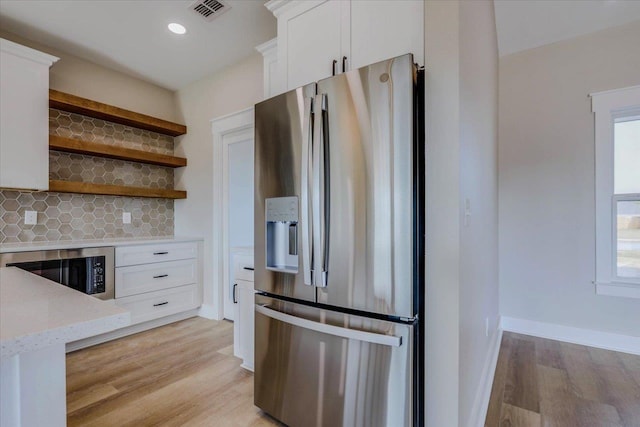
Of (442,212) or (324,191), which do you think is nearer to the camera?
(442,212)

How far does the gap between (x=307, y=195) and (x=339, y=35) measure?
921 millimetres

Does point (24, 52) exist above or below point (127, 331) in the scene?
above

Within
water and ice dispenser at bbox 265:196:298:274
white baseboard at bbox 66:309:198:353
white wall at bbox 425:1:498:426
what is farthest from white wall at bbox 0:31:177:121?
white wall at bbox 425:1:498:426

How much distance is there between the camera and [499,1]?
2402mm

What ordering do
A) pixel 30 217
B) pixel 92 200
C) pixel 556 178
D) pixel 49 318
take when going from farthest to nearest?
pixel 92 200 < pixel 556 178 < pixel 30 217 < pixel 49 318

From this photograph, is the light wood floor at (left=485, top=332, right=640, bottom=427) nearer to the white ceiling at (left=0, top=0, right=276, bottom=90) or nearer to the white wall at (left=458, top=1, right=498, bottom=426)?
the white wall at (left=458, top=1, right=498, bottom=426)

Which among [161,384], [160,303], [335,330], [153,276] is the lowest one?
[161,384]

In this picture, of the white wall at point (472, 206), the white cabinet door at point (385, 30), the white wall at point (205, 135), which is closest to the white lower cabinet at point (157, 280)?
the white wall at point (205, 135)

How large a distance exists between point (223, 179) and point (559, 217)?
341cm

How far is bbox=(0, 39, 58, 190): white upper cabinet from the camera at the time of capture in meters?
2.39

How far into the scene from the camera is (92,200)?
10.5 feet

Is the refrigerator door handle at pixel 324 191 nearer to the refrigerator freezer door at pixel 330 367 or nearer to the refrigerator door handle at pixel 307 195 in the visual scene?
the refrigerator door handle at pixel 307 195

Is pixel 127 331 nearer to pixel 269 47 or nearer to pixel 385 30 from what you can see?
pixel 269 47

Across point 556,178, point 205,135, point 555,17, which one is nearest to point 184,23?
point 205,135
